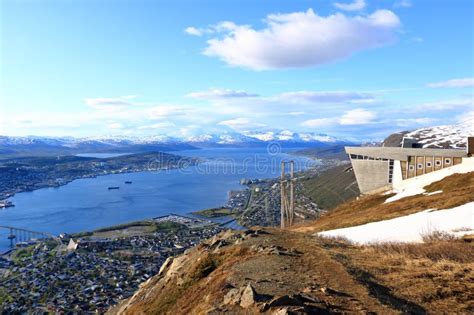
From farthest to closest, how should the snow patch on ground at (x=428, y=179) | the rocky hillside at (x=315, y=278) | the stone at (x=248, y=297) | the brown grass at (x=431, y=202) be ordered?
the snow patch on ground at (x=428, y=179)
the brown grass at (x=431, y=202)
the stone at (x=248, y=297)
the rocky hillside at (x=315, y=278)

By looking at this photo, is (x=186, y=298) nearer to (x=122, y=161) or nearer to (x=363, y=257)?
(x=363, y=257)

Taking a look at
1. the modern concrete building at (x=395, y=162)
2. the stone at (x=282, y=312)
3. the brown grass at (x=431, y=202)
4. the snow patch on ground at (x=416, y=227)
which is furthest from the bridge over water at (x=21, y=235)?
the stone at (x=282, y=312)

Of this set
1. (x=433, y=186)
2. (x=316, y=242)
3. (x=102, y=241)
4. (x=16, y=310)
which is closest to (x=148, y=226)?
(x=102, y=241)

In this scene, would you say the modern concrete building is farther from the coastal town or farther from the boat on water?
the boat on water

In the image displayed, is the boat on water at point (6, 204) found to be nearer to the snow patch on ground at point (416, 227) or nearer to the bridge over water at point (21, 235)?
the bridge over water at point (21, 235)

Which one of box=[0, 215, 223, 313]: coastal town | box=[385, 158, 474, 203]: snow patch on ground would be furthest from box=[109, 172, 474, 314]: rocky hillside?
box=[0, 215, 223, 313]: coastal town

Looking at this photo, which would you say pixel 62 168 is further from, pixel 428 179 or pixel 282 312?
pixel 282 312
